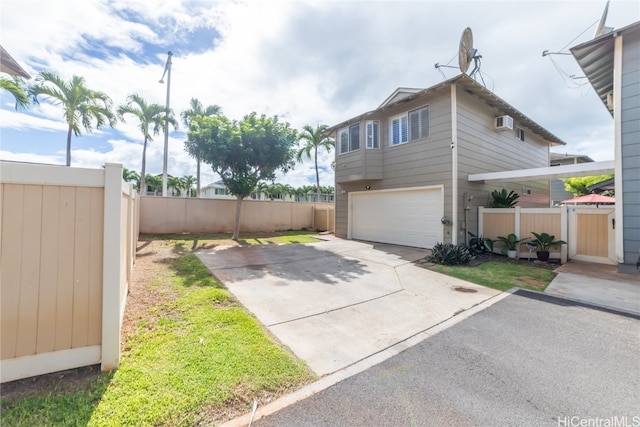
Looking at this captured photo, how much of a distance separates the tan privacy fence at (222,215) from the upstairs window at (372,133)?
21.2ft

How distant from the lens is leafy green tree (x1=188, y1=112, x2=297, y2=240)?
425 inches

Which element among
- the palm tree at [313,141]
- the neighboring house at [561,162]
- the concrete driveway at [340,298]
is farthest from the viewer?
the palm tree at [313,141]

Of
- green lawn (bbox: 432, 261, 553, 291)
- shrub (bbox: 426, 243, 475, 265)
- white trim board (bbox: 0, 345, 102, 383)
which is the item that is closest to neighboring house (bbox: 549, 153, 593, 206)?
green lawn (bbox: 432, 261, 553, 291)

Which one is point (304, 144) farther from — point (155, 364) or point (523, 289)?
point (155, 364)

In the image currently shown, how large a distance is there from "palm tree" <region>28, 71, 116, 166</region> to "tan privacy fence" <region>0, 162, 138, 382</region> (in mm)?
13724

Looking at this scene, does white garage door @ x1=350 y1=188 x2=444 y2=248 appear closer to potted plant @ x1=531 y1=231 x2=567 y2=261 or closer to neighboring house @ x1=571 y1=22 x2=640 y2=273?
potted plant @ x1=531 y1=231 x2=567 y2=261

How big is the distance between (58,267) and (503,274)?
800cm

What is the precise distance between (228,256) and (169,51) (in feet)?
37.5

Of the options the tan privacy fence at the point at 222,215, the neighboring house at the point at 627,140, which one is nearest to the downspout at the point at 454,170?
the neighboring house at the point at 627,140

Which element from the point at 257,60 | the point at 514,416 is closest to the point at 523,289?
the point at 514,416

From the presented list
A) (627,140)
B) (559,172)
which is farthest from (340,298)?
(627,140)

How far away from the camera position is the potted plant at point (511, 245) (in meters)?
8.30

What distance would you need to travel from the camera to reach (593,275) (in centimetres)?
628

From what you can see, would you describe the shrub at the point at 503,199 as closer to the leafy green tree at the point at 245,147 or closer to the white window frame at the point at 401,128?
the white window frame at the point at 401,128
